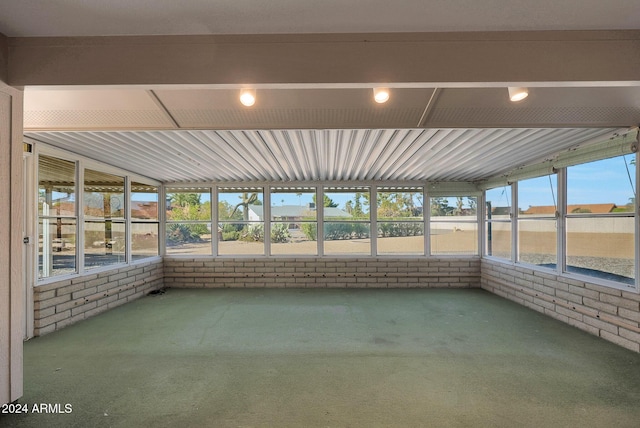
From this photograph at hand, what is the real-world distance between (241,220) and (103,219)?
2.93 m

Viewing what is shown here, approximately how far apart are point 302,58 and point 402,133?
2.03m

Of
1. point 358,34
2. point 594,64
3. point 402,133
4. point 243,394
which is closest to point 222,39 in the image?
point 358,34

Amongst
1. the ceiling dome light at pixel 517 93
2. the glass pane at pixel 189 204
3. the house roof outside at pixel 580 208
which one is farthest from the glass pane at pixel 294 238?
the ceiling dome light at pixel 517 93

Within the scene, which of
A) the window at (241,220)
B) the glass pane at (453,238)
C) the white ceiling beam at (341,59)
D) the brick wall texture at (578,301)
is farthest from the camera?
the window at (241,220)

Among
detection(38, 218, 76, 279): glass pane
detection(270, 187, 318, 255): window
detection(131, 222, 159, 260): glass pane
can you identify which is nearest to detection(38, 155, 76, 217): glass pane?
detection(38, 218, 76, 279): glass pane

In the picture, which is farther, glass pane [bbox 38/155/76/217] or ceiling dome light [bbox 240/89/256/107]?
glass pane [bbox 38/155/76/217]

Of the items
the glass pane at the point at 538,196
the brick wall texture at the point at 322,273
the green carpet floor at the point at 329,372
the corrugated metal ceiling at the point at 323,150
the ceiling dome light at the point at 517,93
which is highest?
the ceiling dome light at the point at 517,93

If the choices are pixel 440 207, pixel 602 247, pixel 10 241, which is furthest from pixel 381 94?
pixel 440 207

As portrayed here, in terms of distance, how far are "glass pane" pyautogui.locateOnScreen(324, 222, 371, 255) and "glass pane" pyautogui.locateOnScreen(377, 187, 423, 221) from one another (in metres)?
0.59

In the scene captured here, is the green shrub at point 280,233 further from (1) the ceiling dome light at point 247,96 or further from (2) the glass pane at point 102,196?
(1) the ceiling dome light at point 247,96

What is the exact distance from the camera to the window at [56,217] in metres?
4.14

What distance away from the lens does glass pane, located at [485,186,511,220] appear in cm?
628

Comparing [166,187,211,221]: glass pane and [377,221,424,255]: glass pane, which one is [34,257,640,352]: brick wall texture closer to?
[377,221,424,255]: glass pane

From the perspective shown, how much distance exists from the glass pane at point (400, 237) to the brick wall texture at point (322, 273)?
1.18 ft
